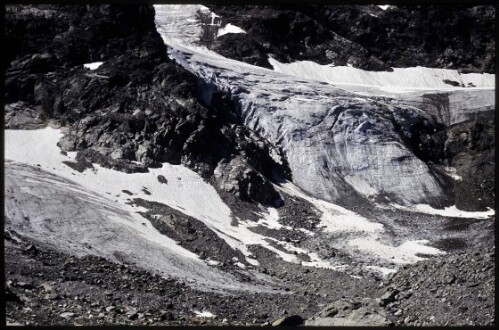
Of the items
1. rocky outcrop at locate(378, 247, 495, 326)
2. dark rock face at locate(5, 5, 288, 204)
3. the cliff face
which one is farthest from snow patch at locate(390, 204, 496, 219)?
rocky outcrop at locate(378, 247, 495, 326)

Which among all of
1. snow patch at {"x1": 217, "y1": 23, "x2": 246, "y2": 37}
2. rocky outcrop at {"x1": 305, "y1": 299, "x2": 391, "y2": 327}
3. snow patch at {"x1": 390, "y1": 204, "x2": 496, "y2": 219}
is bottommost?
snow patch at {"x1": 390, "y1": 204, "x2": 496, "y2": 219}

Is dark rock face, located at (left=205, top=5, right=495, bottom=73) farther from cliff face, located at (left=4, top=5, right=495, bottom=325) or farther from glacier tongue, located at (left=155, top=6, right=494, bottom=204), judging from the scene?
glacier tongue, located at (left=155, top=6, right=494, bottom=204)

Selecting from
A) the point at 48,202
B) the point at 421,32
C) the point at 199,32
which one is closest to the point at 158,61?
the point at 199,32

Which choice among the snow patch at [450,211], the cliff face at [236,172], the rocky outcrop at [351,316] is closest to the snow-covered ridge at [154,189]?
the cliff face at [236,172]

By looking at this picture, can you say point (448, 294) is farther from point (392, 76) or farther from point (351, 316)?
point (392, 76)

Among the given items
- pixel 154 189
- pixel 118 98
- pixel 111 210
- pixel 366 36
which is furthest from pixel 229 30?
pixel 111 210

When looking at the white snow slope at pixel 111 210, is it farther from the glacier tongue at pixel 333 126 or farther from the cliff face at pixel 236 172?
the glacier tongue at pixel 333 126
